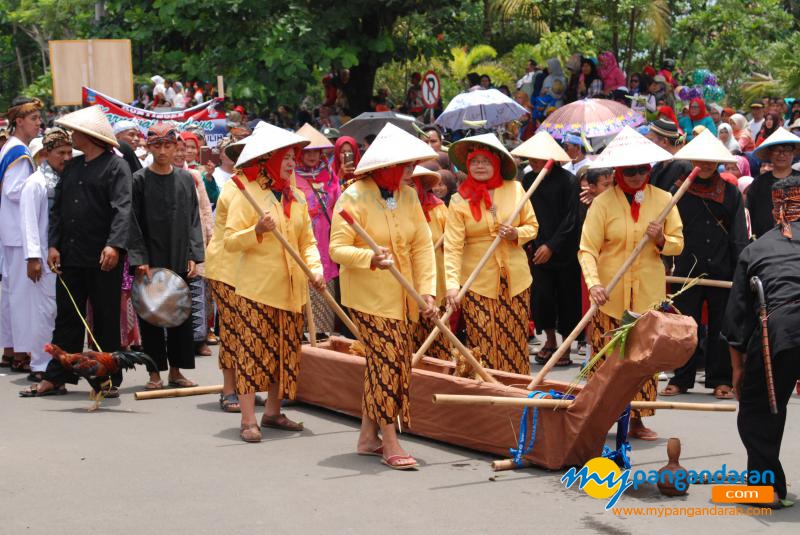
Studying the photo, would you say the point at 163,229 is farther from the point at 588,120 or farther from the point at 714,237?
the point at 588,120

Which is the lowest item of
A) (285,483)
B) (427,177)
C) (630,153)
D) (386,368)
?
(285,483)

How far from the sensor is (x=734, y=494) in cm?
664

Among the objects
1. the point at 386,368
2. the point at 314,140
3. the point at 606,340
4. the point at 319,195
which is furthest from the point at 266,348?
the point at 314,140

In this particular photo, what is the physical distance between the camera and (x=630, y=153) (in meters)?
8.25

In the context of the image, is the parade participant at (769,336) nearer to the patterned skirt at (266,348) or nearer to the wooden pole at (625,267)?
the wooden pole at (625,267)

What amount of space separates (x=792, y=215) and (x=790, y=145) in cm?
410

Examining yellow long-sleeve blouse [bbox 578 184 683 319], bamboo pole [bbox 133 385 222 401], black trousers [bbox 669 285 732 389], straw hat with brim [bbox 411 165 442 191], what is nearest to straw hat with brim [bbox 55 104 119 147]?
bamboo pole [bbox 133 385 222 401]

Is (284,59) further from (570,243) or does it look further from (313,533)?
(313,533)

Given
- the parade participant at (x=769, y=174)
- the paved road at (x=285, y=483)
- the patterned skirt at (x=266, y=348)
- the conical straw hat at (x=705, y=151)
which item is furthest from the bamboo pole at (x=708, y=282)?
the patterned skirt at (x=266, y=348)

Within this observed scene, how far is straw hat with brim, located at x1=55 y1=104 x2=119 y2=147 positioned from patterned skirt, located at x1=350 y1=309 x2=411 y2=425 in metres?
3.18

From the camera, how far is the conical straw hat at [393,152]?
7594 millimetres

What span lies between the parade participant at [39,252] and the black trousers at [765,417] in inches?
240

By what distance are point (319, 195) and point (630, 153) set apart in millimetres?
4705

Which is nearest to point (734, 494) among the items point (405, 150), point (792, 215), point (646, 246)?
point (792, 215)
